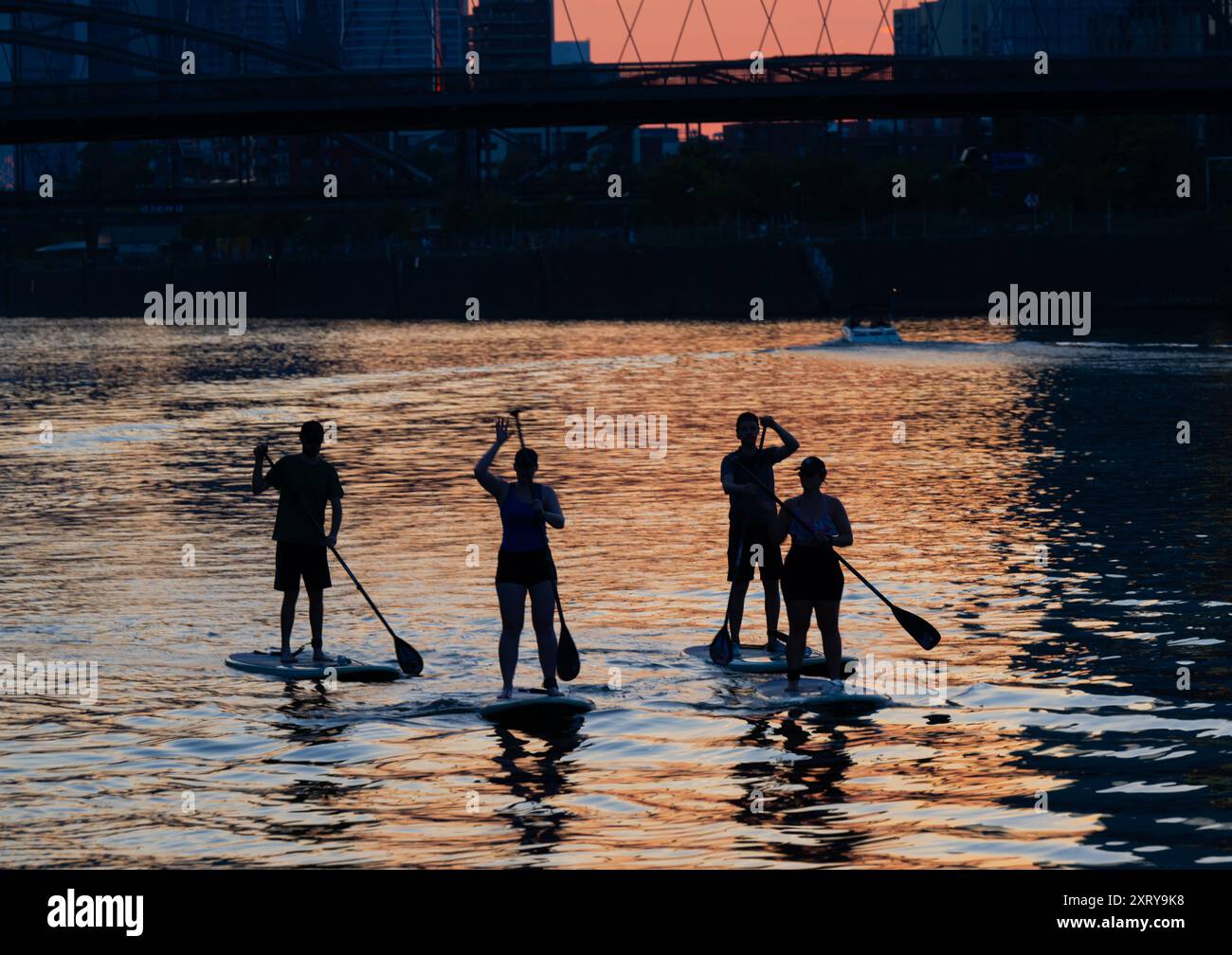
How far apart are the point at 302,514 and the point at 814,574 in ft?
16.3

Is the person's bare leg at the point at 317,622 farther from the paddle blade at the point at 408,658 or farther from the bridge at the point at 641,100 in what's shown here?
the bridge at the point at 641,100

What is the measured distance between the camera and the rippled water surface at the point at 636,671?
14.4 m

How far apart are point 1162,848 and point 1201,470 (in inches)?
1039

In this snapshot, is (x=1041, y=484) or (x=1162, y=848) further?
(x=1041, y=484)

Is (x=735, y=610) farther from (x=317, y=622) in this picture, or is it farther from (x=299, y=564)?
(x=299, y=564)

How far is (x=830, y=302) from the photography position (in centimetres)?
14275

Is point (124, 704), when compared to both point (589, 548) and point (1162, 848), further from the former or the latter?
point (589, 548)

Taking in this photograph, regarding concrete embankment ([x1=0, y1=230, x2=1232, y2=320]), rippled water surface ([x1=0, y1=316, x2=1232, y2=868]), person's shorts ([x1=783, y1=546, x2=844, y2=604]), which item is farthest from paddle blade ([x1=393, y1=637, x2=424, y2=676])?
concrete embankment ([x1=0, y1=230, x2=1232, y2=320])

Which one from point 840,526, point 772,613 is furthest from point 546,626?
point 772,613

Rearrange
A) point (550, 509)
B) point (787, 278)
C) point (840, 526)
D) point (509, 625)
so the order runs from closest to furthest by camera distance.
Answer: point (550, 509), point (509, 625), point (840, 526), point (787, 278)

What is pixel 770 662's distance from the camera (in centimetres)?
1997

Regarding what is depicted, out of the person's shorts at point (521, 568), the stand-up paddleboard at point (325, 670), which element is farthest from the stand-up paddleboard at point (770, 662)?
the stand-up paddleboard at point (325, 670)
